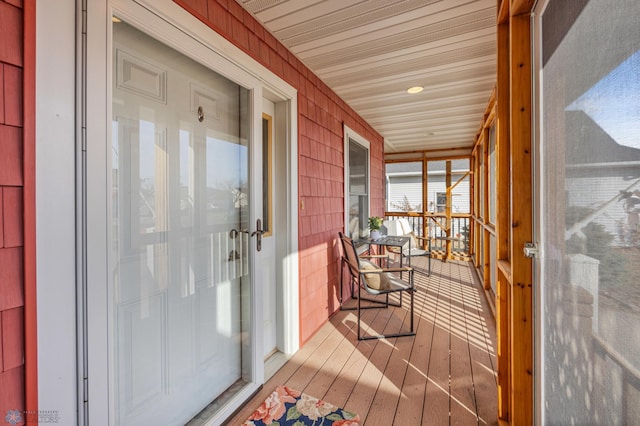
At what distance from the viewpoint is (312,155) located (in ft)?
8.75

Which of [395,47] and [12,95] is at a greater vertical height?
[395,47]

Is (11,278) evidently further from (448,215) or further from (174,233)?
Answer: (448,215)

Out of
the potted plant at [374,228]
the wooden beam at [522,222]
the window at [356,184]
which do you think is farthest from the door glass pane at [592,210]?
the potted plant at [374,228]

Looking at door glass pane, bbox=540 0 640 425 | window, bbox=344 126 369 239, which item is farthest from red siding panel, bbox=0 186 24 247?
window, bbox=344 126 369 239

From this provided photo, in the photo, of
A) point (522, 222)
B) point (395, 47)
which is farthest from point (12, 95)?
point (395, 47)

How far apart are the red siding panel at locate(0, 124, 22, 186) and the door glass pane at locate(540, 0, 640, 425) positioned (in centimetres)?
152

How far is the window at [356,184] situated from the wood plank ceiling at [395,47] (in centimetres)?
48

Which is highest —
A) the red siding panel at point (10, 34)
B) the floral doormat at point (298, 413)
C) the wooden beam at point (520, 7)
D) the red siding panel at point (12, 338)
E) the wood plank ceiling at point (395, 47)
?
the wood plank ceiling at point (395, 47)

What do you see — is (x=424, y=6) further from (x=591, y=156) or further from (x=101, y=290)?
(x=101, y=290)

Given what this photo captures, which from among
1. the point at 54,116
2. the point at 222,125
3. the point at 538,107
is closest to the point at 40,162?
the point at 54,116

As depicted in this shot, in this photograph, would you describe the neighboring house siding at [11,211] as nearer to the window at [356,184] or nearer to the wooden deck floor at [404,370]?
the wooden deck floor at [404,370]

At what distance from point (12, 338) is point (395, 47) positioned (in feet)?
8.57

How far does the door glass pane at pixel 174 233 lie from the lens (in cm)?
124

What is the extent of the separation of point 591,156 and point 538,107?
0.55 m
